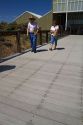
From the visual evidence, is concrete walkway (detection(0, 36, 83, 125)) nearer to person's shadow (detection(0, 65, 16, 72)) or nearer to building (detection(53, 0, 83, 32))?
person's shadow (detection(0, 65, 16, 72))

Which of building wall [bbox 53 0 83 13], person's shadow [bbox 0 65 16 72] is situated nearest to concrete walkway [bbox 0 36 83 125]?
person's shadow [bbox 0 65 16 72]

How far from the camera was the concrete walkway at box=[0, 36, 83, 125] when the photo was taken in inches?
135

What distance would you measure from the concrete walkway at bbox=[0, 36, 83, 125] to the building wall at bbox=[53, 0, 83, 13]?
39.3 meters

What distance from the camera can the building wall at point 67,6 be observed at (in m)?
43.7

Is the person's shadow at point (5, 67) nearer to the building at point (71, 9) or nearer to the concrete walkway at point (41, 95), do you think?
the concrete walkway at point (41, 95)

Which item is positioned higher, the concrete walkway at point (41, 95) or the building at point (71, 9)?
the building at point (71, 9)

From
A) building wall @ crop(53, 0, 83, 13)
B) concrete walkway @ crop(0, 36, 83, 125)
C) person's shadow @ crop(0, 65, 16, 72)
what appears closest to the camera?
concrete walkway @ crop(0, 36, 83, 125)

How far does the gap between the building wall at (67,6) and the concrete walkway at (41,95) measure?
39.3 meters

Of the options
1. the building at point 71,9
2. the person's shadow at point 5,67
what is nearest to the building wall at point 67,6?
the building at point 71,9

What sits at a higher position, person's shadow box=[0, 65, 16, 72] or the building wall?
the building wall

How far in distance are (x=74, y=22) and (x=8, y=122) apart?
47986 mm

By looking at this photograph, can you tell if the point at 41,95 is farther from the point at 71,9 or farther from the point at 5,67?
the point at 71,9

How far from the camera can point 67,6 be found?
4406 cm

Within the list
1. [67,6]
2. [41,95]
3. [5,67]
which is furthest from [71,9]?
[41,95]
